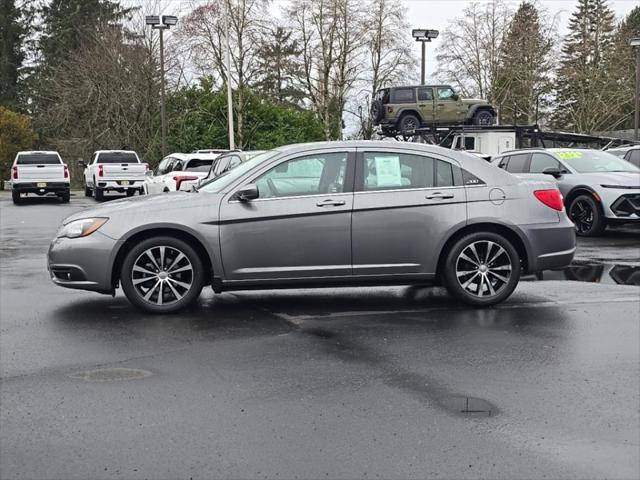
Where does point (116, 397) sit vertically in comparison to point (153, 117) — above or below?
below

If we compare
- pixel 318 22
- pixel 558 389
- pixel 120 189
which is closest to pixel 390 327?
pixel 558 389

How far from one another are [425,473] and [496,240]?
4.43 metres

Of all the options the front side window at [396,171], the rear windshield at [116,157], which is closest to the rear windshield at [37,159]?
the rear windshield at [116,157]

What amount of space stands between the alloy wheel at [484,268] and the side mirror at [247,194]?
2.06m

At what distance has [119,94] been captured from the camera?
141 ft

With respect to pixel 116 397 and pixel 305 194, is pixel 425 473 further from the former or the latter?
pixel 305 194

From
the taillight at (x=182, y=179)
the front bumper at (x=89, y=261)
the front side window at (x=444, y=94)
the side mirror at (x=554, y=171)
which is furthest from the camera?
the front side window at (x=444, y=94)

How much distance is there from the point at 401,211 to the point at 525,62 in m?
44.9

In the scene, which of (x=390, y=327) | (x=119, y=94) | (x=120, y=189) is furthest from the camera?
(x=119, y=94)

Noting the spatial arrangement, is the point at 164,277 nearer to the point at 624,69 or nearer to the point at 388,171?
the point at 388,171

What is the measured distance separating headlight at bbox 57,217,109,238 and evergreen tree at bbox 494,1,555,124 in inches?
1755

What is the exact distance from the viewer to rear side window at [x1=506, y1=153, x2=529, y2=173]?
16297 millimetres

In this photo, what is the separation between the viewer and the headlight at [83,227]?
7.61 metres

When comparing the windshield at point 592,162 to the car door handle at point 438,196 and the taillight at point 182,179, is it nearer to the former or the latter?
the car door handle at point 438,196
